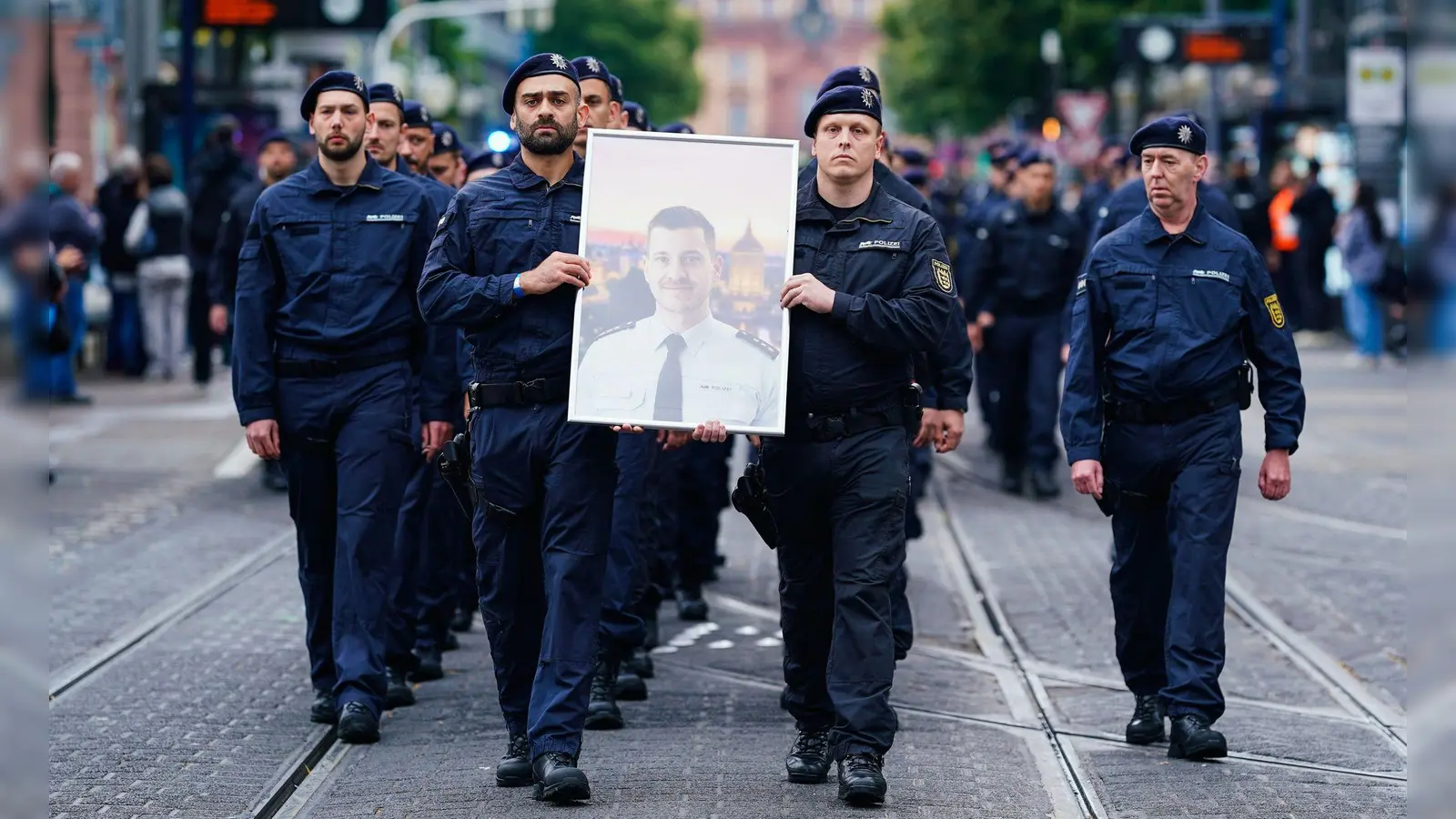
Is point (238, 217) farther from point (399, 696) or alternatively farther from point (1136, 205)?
point (399, 696)

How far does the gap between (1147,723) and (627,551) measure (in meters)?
1.91

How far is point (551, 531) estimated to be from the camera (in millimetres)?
6707

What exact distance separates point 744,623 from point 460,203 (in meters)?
3.60

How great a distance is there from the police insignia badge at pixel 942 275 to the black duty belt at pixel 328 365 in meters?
2.01

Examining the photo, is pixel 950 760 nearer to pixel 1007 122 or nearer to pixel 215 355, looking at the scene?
pixel 215 355

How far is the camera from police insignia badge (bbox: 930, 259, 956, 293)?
22.0 ft

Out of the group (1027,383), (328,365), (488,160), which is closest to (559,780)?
(328,365)

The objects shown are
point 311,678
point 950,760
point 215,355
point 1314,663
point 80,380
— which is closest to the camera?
point 950,760

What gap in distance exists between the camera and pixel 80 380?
2162 centimetres

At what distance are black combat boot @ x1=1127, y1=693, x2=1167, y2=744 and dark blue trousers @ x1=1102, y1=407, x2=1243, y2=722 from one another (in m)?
0.05

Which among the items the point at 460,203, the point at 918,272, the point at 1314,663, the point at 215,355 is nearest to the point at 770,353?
the point at 918,272

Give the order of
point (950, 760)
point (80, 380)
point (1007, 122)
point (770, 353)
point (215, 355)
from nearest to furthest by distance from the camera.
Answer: point (770, 353) → point (950, 760) → point (80, 380) → point (215, 355) → point (1007, 122)

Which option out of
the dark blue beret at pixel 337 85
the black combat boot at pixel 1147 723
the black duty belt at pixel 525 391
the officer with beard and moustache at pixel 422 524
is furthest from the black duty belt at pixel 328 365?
the black combat boot at pixel 1147 723

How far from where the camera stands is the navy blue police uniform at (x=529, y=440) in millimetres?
6652
